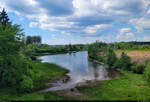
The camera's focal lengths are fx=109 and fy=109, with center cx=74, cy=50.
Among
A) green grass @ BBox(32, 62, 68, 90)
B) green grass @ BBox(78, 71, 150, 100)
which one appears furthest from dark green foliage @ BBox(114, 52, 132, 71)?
green grass @ BBox(32, 62, 68, 90)

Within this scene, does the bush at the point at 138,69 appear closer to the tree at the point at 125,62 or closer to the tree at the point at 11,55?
the tree at the point at 125,62

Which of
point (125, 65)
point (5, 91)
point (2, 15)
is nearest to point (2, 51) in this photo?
point (5, 91)

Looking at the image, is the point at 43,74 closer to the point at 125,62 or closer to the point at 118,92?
the point at 118,92

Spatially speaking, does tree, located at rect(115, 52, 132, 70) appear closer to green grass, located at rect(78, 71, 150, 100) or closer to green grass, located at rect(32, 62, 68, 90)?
green grass, located at rect(78, 71, 150, 100)

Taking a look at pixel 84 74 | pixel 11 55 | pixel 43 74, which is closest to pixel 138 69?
pixel 84 74

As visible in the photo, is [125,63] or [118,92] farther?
[125,63]

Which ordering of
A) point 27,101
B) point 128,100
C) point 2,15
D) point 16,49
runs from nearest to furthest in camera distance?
point 27,101 < point 128,100 < point 16,49 < point 2,15

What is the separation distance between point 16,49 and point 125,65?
4226 centimetres

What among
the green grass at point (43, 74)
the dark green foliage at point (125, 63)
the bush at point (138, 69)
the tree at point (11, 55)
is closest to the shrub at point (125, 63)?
the dark green foliage at point (125, 63)

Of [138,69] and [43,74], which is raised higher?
[43,74]

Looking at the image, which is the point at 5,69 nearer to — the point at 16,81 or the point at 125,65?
the point at 16,81

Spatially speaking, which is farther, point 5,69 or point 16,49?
point 16,49

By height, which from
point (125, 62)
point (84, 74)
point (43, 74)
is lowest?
point (84, 74)

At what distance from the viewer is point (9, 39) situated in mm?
19766
